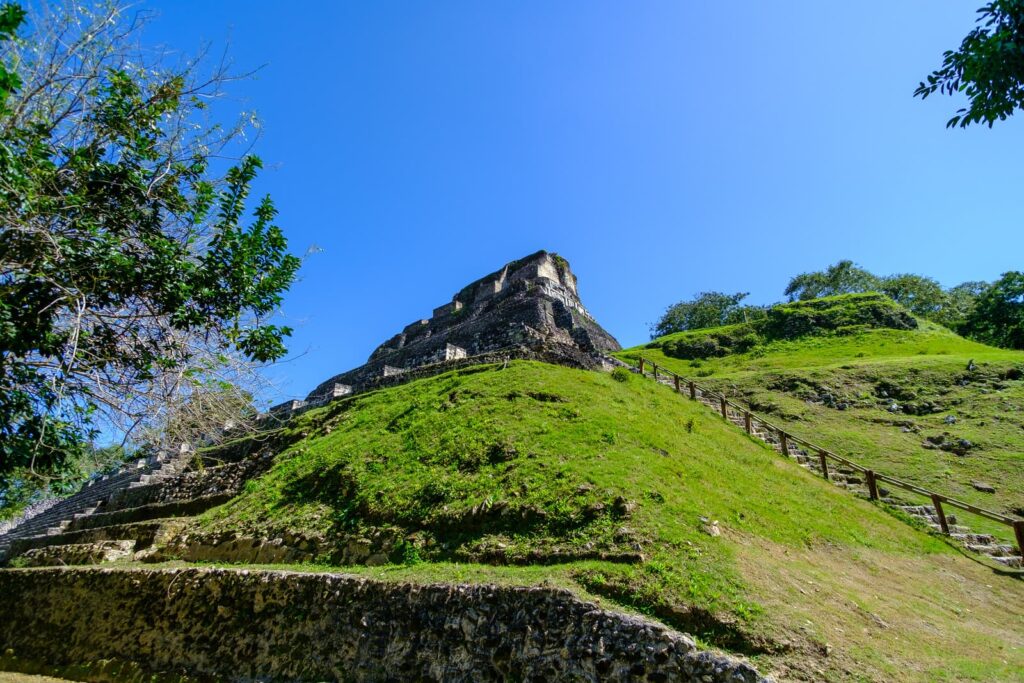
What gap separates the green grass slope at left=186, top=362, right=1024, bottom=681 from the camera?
16.5ft

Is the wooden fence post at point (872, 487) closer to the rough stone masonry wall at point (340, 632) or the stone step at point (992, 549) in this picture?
the stone step at point (992, 549)

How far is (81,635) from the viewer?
8.38 metres

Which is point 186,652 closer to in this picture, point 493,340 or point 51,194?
point 51,194

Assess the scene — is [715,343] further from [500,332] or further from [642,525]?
[642,525]

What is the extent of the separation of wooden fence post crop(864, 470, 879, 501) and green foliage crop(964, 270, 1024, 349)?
27218 mm

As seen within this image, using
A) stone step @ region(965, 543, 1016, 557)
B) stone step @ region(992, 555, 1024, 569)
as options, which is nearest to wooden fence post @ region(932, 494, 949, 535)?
stone step @ region(965, 543, 1016, 557)

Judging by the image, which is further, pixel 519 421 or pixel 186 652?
pixel 519 421

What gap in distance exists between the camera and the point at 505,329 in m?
20.2

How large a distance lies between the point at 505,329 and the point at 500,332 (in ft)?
0.97

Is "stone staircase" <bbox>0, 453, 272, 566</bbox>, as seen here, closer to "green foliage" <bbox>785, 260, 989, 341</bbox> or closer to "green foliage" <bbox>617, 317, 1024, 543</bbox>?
"green foliage" <bbox>617, 317, 1024, 543</bbox>

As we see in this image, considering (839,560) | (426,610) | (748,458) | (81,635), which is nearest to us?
(426,610)

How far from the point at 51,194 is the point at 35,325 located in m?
1.56

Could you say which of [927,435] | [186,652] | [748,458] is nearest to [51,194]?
[186,652]

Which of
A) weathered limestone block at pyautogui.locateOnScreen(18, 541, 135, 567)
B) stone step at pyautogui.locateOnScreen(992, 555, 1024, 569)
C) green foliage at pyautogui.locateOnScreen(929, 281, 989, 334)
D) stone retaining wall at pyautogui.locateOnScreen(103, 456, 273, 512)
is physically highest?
green foliage at pyautogui.locateOnScreen(929, 281, 989, 334)
